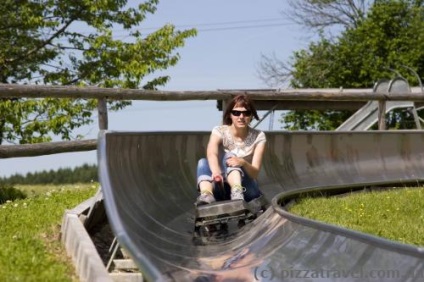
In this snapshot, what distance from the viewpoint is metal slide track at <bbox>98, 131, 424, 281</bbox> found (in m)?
→ 4.46

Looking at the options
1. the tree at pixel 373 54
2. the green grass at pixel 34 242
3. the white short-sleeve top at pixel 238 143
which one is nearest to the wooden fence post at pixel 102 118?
the green grass at pixel 34 242

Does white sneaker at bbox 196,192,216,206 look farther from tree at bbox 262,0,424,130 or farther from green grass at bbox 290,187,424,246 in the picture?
tree at bbox 262,0,424,130

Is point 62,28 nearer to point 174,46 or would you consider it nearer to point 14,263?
point 174,46

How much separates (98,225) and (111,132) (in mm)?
1170

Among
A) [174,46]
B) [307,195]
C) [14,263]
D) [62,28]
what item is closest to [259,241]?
[14,263]

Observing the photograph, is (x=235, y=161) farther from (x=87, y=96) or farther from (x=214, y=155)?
(x=87, y=96)

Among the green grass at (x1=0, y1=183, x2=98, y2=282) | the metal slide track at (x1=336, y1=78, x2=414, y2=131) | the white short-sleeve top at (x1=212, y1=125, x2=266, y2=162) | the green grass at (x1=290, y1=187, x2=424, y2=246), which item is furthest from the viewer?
the metal slide track at (x1=336, y1=78, x2=414, y2=131)

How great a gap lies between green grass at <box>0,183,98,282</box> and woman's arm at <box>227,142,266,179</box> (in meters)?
1.45

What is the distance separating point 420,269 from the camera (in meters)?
3.98

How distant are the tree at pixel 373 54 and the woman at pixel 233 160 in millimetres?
35573

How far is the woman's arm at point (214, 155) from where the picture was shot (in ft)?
24.7

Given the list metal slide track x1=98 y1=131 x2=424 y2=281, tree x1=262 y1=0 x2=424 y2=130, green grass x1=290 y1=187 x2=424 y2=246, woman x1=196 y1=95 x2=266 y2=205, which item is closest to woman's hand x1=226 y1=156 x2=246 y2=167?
woman x1=196 y1=95 x2=266 y2=205

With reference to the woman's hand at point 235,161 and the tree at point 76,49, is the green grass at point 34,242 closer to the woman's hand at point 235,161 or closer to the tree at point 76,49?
the woman's hand at point 235,161

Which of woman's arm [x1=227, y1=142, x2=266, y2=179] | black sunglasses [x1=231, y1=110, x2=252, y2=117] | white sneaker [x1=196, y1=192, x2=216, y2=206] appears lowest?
white sneaker [x1=196, y1=192, x2=216, y2=206]
